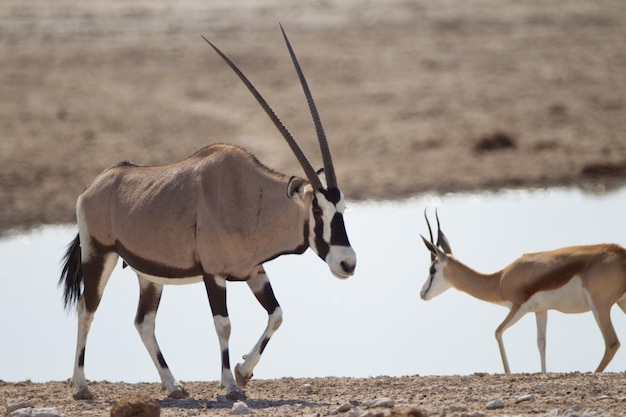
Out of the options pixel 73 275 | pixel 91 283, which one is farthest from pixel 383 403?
pixel 73 275

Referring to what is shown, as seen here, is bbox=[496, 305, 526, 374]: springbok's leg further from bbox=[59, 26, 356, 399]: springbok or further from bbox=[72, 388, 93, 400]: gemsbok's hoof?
bbox=[72, 388, 93, 400]: gemsbok's hoof

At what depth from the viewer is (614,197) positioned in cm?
1869

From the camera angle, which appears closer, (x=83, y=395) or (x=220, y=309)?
(x=220, y=309)

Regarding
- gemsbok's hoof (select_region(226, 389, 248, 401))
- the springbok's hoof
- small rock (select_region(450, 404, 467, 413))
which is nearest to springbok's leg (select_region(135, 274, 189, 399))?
the springbok's hoof

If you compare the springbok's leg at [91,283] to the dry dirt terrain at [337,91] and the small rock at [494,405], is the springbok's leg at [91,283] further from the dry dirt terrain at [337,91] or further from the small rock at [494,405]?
the dry dirt terrain at [337,91]

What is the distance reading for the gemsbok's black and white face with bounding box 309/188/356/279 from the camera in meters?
8.70

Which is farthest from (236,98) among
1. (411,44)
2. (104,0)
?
(104,0)

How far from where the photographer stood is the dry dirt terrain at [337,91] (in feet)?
67.6

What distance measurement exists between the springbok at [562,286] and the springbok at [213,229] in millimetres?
2491

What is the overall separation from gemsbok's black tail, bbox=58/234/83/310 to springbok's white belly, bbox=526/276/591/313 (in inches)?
149

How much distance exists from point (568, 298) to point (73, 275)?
399 cm

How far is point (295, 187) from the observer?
9000mm

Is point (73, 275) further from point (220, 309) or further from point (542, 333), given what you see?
point (542, 333)

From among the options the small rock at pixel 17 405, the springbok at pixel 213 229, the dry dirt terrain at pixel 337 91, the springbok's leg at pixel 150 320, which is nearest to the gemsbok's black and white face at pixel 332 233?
the springbok at pixel 213 229
